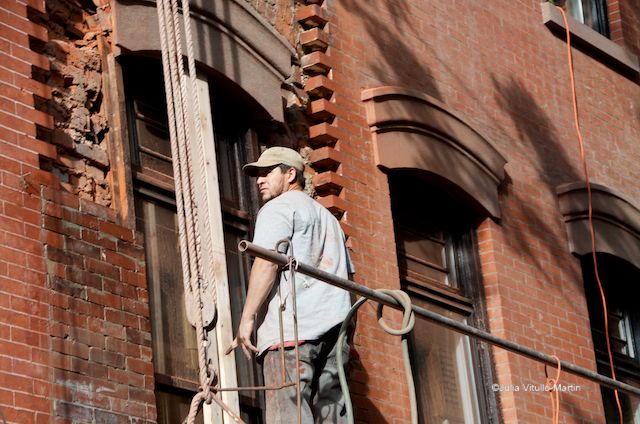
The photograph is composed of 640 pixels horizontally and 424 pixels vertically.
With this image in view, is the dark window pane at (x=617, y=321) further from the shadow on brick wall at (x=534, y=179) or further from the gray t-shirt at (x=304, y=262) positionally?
the gray t-shirt at (x=304, y=262)

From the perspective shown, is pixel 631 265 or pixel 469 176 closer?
pixel 469 176

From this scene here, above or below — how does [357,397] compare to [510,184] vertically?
below

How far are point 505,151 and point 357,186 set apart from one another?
1989 millimetres

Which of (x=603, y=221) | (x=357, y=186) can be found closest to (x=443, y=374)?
(x=357, y=186)

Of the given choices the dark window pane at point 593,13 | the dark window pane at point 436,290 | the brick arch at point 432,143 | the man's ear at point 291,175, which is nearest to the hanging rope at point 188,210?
the man's ear at point 291,175

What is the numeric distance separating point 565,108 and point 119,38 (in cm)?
511

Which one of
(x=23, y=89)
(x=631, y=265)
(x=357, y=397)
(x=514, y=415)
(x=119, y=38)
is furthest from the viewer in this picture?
(x=631, y=265)

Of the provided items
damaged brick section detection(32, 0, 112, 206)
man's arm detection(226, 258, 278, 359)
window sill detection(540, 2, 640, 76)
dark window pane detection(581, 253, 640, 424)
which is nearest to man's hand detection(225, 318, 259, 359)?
man's arm detection(226, 258, 278, 359)

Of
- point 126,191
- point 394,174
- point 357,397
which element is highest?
point 394,174

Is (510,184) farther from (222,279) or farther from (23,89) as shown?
(23,89)

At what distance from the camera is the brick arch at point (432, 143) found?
10094 millimetres

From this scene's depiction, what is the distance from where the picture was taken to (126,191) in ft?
26.4

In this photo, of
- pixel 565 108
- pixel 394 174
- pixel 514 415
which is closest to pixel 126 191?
pixel 394 174

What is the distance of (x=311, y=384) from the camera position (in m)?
7.38
